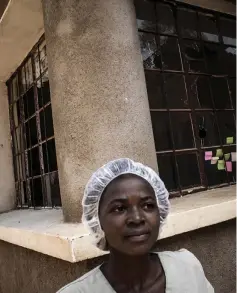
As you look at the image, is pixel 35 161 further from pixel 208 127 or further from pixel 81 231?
pixel 81 231

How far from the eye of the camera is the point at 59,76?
7.73ft

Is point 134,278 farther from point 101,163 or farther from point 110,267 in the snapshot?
point 101,163

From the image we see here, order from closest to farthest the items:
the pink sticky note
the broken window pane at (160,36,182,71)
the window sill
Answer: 1. the window sill
2. the broken window pane at (160,36,182,71)
3. the pink sticky note

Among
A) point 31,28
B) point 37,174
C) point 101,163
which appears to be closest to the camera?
point 101,163

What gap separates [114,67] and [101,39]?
0.81ft

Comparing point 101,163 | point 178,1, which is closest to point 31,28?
point 178,1

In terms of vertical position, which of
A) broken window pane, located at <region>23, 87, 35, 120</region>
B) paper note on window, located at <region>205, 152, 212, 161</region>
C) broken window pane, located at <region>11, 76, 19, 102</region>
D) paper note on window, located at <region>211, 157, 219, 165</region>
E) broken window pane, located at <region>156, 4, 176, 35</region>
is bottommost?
paper note on window, located at <region>211, 157, 219, 165</region>

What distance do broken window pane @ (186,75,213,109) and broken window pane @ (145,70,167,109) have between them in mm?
394

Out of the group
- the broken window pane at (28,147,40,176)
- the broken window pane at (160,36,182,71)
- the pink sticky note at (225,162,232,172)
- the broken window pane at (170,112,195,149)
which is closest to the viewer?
the broken window pane at (170,112,195,149)

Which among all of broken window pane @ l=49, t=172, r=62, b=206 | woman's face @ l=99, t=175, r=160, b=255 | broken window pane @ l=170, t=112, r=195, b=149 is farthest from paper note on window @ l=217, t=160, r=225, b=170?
woman's face @ l=99, t=175, r=160, b=255

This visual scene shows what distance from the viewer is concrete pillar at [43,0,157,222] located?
2234 millimetres

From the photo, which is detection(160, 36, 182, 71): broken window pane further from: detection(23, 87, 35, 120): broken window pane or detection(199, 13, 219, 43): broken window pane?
detection(23, 87, 35, 120): broken window pane

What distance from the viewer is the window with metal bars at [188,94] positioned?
322 centimetres

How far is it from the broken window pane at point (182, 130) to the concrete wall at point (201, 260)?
0.99 m
